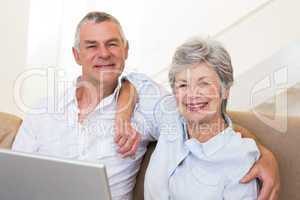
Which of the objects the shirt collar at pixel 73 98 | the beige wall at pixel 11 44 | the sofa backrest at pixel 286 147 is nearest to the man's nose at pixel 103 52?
the shirt collar at pixel 73 98

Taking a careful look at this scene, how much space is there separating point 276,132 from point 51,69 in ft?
6.79

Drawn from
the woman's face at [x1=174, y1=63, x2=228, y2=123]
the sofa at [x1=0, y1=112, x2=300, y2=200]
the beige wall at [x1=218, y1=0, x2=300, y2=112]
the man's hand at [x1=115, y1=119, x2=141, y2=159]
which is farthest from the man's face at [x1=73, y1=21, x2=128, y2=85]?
the beige wall at [x1=218, y1=0, x2=300, y2=112]

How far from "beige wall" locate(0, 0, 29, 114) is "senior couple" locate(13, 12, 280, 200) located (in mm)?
1574

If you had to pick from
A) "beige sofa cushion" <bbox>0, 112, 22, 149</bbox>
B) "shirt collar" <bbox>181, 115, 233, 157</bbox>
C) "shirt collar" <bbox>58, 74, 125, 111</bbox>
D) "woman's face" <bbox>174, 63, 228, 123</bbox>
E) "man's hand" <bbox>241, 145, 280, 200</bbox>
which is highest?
"woman's face" <bbox>174, 63, 228, 123</bbox>

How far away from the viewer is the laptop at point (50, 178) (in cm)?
70

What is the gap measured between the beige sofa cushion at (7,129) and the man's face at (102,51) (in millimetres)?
397

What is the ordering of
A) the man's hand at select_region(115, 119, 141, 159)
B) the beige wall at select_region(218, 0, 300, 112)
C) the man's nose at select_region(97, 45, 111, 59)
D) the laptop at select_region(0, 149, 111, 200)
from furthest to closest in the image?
the beige wall at select_region(218, 0, 300, 112), the man's nose at select_region(97, 45, 111, 59), the man's hand at select_region(115, 119, 141, 159), the laptop at select_region(0, 149, 111, 200)

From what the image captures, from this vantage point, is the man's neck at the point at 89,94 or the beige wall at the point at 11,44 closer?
the man's neck at the point at 89,94

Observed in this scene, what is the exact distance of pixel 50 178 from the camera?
73 cm

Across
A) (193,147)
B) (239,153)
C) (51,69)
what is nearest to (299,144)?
(239,153)

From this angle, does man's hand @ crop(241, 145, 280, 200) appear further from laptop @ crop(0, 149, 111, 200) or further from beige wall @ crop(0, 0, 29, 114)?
beige wall @ crop(0, 0, 29, 114)

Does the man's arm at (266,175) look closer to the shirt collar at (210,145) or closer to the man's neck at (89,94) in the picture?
the shirt collar at (210,145)

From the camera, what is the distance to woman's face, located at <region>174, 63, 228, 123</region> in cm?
119

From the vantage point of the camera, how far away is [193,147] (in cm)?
118
